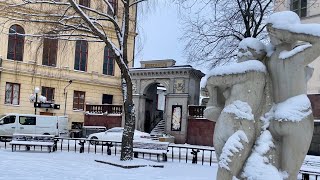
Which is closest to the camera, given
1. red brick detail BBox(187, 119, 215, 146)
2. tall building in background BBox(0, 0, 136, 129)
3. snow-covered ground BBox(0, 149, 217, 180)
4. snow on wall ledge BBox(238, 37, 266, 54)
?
snow on wall ledge BBox(238, 37, 266, 54)

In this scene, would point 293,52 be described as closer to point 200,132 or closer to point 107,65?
point 200,132

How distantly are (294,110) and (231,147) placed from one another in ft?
2.61

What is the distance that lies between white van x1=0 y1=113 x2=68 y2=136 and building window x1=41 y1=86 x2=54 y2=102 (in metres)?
7.67

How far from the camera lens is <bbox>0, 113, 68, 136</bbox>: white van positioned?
29438mm

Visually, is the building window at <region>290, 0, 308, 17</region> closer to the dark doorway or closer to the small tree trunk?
the dark doorway

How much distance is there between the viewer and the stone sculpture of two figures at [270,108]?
A: 4676 millimetres

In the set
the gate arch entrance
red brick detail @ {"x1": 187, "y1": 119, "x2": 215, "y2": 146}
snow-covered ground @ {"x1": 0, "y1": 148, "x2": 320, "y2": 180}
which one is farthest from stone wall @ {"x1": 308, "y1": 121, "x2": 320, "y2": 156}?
the gate arch entrance

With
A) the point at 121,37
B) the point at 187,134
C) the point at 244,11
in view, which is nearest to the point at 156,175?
the point at 121,37

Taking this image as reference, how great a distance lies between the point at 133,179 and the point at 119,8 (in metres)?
9.27

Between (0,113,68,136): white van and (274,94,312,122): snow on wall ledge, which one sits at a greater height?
(274,94,312,122): snow on wall ledge

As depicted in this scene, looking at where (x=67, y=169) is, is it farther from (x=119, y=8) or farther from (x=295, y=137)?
(x=295, y=137)

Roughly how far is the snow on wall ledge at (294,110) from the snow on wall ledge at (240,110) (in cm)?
30

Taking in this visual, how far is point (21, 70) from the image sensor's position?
37.3m

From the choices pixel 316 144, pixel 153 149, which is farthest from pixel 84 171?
pixel 316 144
